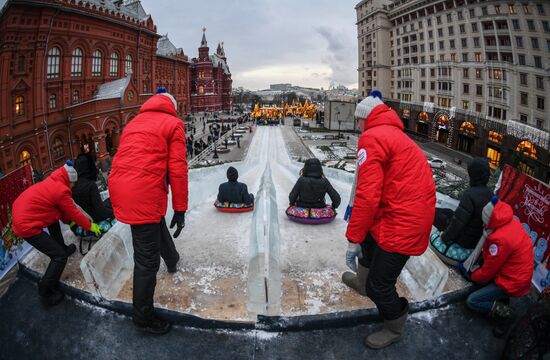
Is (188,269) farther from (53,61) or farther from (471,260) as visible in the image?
(53,61)

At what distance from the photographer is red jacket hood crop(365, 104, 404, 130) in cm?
252

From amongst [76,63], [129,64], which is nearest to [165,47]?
[129,64]

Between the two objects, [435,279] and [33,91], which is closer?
[435,279]

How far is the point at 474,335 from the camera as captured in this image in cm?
290

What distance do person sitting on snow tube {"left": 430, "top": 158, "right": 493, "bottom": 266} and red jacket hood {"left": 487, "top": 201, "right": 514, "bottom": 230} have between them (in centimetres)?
38

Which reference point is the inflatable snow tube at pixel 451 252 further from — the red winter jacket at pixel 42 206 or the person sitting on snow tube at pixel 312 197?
the red winter jacket at pixel 42 206

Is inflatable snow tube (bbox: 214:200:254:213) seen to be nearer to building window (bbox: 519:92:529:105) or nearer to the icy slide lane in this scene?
the icy slide lane

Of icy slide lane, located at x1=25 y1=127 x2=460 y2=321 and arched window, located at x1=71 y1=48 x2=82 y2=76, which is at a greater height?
arched window, located at x1=71 y1=48 x2=82 y2=76

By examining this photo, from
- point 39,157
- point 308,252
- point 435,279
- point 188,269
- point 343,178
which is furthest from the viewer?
point 39,157

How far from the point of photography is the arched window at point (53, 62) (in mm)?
19844

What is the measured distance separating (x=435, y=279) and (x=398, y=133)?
1704 mm

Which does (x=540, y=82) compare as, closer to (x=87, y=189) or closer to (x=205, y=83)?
(x=87, y=189)

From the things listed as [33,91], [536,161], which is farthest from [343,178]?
[33,91]

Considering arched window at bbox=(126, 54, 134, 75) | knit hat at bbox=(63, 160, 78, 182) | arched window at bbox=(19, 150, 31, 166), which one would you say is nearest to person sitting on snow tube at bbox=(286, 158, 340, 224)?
knit hat at bbox=(63, 160, 78, 182)
